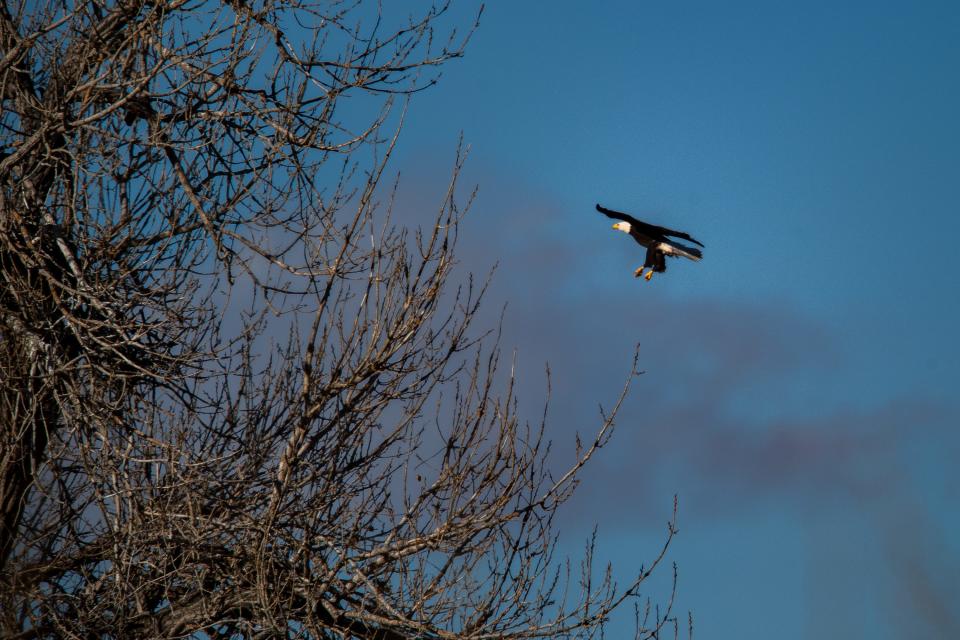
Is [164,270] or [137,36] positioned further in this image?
[164,270]

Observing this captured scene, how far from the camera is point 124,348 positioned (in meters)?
8.04

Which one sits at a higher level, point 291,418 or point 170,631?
point 291,418

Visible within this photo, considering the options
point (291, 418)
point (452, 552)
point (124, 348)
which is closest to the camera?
point (452, 552)

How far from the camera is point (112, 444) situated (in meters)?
7.62

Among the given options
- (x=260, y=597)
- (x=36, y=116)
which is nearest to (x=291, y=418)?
(x=260, y=597)

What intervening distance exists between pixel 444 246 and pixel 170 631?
3.56 meters

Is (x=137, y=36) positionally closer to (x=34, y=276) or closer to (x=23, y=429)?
(x=34, y=276)

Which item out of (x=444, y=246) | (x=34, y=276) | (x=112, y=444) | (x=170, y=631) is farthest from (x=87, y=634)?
(x=444, y=246)

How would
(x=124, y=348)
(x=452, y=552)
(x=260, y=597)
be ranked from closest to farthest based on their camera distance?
1. (x=260, y=597)
2. (x=452, y=552)
3. (x=124, y=348)

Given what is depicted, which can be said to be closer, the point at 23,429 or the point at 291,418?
the point at 23,429

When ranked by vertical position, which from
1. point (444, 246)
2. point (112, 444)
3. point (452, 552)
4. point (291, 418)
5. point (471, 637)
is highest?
point (444, 246)

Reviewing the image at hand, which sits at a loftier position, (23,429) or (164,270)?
(164,270)

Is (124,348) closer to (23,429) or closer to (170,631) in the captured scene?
(23,429)

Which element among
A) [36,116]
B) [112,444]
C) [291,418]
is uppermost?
[36,116]
